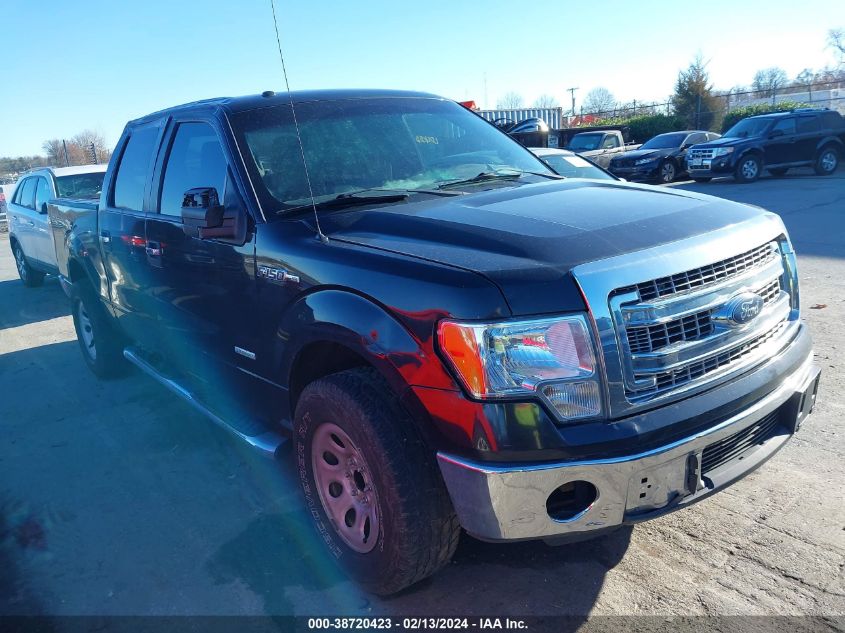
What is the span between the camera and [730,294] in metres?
2.56

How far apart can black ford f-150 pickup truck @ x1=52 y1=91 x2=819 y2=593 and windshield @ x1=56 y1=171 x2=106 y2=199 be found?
258 inches

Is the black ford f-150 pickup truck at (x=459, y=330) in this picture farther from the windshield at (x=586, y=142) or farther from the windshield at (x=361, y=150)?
the windshield at (x=586, y=142)

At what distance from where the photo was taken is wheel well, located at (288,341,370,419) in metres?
2.87

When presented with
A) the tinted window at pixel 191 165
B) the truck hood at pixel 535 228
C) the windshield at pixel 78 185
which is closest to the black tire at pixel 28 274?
the windshield at pixel 78 185

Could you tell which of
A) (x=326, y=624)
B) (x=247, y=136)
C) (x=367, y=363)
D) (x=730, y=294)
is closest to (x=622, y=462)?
(x=730, y=294)

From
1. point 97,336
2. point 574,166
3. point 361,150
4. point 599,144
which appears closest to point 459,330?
point 361,150

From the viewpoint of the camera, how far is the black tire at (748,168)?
58.5 ft

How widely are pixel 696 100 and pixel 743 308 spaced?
36.0 m

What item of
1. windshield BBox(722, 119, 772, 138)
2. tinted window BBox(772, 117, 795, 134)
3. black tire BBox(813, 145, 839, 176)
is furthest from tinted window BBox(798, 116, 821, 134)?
windshield BBox(722, 119, 772, 138)

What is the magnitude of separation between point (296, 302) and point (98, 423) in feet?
9.51

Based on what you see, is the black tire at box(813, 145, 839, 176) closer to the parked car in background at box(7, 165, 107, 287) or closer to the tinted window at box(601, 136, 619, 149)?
the tinted window at box(601, 136, 619, 149)

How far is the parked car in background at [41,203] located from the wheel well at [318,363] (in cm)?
687

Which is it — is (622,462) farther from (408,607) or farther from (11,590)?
(11,590)

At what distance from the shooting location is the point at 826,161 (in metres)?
18.7
